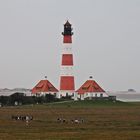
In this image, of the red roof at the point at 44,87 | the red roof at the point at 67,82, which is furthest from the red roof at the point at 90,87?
the red roof at the point at 67,82

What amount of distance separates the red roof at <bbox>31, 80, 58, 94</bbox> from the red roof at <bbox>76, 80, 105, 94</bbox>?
15.8 feet

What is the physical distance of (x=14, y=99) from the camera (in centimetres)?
9662

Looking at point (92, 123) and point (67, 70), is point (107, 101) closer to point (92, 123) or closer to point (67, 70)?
point (67, 70)

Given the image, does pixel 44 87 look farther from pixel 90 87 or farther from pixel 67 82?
pixel 67 82

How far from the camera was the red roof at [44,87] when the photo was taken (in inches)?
4348

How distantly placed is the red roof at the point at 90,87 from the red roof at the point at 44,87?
15.8ft

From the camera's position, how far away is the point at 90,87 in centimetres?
10794

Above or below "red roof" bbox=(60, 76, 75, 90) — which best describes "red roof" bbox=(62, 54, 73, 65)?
above

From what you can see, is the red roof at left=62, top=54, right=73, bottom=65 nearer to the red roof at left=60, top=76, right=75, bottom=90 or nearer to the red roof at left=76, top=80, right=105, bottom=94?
the red roof at left=60, top=76, right=75, bottom=90

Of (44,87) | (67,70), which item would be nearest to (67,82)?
(67,70)

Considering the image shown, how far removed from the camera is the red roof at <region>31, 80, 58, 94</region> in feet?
362

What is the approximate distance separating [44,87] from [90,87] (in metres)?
8.55

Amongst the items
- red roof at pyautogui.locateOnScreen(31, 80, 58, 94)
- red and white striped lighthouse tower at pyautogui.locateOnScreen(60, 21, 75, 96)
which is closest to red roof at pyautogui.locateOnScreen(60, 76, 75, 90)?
red and white striped lighthouse tower at pyautogui.locateOnScreen(60, 21, 75, 96)

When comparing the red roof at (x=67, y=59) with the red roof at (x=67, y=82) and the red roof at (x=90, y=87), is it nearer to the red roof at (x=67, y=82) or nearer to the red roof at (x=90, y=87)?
the red roof at (x=67, y=82)
